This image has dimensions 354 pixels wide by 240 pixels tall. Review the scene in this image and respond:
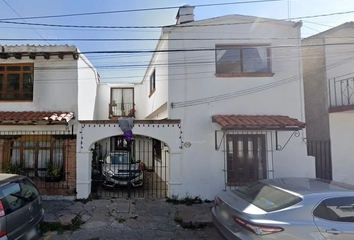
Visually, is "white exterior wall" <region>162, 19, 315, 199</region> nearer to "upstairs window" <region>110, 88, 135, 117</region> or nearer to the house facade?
the house facade

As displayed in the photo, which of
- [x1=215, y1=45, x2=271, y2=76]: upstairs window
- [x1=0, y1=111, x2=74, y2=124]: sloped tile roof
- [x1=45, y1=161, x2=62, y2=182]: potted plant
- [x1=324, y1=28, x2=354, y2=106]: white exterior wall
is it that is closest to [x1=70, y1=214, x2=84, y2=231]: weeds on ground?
[x1=45, y1=161, x2=62, y2=182]: potted plant

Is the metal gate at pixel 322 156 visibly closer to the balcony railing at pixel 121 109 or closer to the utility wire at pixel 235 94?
the utility wire at pixel 235 94

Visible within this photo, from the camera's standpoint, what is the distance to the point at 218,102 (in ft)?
24.7

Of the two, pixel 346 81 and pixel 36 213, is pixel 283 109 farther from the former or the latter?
pixel 36 213

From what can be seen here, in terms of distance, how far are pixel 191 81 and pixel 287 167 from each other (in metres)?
4.44

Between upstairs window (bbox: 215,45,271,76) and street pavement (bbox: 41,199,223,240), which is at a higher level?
upstairs window (bbox: 215,45,271,76)

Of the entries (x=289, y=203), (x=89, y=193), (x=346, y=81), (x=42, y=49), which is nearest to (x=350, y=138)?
(x=346, y=81)

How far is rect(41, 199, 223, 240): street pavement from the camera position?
5.04 meters

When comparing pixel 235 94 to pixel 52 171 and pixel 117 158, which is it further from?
pixel 52 171

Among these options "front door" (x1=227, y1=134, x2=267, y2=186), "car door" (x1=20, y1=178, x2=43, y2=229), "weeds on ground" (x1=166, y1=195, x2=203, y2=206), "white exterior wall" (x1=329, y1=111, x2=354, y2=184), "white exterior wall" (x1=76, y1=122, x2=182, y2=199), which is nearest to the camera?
"car door" (x1=20, y1=178, x2=43, y2=229)

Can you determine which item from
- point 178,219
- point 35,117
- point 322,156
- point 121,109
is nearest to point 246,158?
point 322,156

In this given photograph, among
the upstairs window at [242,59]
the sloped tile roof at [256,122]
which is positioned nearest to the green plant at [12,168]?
the sloped tile roof at [256,122]

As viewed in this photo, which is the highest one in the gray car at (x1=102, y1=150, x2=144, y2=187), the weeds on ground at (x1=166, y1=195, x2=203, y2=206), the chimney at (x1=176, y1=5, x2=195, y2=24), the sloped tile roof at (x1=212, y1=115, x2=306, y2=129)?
the chimney at (x1=176, y1=5, x2=195, y2=24)

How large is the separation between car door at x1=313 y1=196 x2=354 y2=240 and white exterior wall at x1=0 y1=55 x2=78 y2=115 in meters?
7.28
